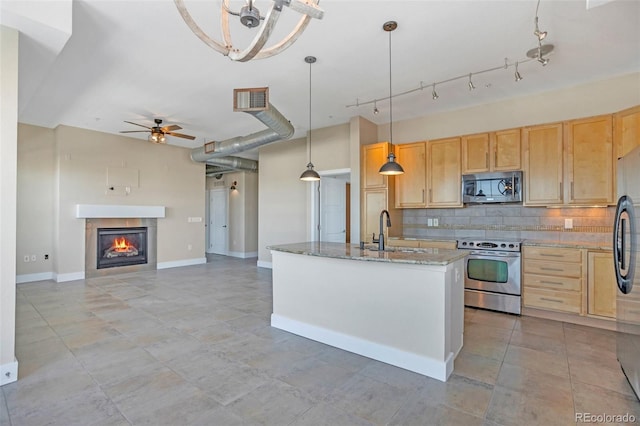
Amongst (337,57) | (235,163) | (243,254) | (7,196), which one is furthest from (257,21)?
(243,254)

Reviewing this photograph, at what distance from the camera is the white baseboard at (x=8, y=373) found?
238 centimetres

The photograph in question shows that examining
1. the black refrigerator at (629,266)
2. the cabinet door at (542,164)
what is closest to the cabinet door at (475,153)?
the cabinet door at (542,164)

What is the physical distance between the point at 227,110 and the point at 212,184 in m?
5.69

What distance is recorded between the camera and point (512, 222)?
15.5 feet

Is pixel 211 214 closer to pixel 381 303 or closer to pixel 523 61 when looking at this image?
pixel 381 303

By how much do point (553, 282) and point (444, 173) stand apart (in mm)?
2035

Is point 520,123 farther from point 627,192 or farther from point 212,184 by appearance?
point 212,184

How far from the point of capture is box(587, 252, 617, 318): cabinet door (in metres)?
3.55

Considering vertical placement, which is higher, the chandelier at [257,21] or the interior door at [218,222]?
the chandelier at [257,21]

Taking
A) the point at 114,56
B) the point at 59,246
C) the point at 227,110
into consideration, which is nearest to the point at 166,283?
the point at 59,246

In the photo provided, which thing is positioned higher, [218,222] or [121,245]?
[218,222]

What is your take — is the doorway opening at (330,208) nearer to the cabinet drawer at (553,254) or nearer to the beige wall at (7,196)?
the cabinet drawer at (553,254)

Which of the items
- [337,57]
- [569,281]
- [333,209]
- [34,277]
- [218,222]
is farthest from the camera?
[218,222]

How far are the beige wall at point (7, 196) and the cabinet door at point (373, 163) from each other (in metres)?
4.31
